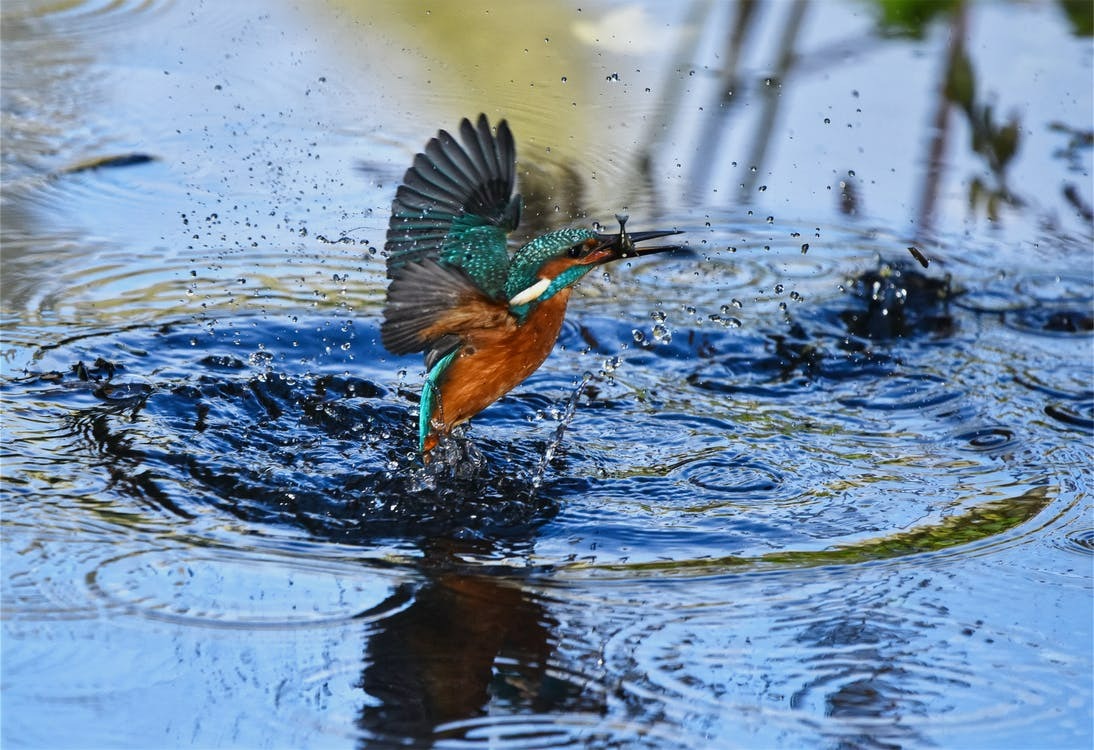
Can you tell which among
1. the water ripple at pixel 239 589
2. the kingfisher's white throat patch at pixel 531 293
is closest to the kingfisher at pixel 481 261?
the kingfisher's white throat patch at pixel 531 293

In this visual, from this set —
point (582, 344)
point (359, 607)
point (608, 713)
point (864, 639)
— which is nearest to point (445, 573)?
point (359, 607)

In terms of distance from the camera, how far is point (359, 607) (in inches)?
122

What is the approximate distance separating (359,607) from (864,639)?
110 cm

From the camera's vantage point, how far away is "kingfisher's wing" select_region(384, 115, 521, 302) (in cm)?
422

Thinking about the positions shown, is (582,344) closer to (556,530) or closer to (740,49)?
(556,530)

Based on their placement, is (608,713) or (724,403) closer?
(608,713)

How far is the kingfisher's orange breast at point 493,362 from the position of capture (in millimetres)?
4082

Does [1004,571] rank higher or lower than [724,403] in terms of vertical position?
lower

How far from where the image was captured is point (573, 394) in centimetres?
473

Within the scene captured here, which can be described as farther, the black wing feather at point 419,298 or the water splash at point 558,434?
the water splash at point 558,434

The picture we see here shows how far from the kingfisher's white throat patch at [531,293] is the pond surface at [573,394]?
49cm

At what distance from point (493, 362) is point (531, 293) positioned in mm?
225

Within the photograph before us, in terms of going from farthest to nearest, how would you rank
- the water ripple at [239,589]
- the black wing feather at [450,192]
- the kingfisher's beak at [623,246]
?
the black wing feather at [450,192] < the kingfisher's beak at [623,246] < the water ripple at [239,589]

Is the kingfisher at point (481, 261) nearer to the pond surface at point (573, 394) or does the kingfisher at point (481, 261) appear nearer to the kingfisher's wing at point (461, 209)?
Answer: the kingfisher's wing at point (461, 209)
